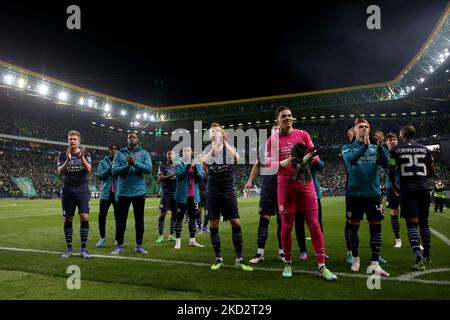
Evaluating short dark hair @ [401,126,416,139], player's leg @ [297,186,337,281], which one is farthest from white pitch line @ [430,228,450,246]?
player's leg @ [297,186,337,281]

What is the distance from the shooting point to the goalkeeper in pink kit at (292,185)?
5141 mm

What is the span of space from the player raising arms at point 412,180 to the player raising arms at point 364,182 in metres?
0.43

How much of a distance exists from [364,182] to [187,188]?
14.5 feet

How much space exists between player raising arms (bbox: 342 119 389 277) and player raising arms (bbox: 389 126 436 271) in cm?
43

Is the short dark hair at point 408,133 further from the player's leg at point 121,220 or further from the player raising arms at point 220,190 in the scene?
the player's leg at point 121,220

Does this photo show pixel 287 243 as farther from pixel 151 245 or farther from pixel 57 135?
pixel 57 135

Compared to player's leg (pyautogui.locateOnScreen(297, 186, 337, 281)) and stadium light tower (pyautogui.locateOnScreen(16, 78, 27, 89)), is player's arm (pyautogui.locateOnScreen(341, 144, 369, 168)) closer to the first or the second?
player's leg (pyautogui.locateOnScreen(297, 186, 337, 281))

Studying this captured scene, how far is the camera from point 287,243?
5398 mm

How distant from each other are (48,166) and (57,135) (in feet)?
17.6

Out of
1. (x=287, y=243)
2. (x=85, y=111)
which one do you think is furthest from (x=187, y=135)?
(x=287, y=243)

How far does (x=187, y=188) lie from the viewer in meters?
8.88

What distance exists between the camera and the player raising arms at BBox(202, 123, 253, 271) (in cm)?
606
